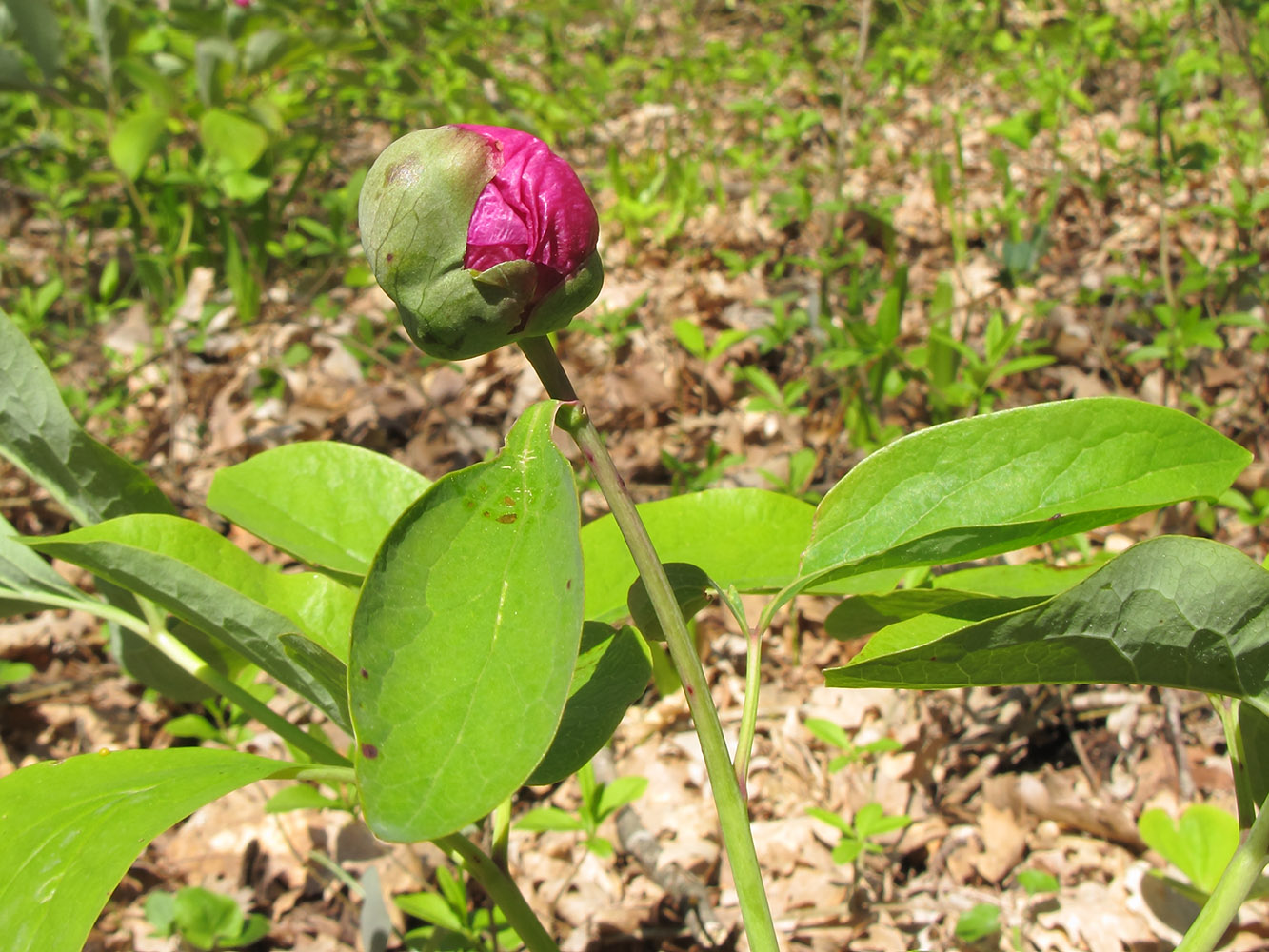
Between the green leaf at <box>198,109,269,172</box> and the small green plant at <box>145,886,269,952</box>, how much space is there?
247 cm

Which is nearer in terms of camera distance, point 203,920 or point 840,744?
point 203,920

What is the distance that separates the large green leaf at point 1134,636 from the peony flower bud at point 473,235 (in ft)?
1.01

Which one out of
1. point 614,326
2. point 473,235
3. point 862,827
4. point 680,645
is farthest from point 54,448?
point 614,326

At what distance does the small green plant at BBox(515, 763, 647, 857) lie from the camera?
1.39 meters

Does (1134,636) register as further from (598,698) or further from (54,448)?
(54,448)

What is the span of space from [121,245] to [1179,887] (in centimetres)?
429

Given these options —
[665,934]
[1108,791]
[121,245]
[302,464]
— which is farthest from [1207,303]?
[121,245]

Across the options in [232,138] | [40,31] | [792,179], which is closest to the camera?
[40,31]

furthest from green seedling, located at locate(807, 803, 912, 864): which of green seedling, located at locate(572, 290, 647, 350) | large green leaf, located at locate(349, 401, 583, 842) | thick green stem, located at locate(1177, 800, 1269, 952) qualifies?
green seedling, located at locate(572, 290, 647, 350)

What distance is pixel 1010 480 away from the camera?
702 millimetres

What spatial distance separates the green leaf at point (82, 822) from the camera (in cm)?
61

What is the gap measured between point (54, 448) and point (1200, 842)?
1.43 metres

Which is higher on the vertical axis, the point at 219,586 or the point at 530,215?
the point at 530,215

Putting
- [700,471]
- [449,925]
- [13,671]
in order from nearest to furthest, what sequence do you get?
[449,925] → [13,671] → [700,471]
